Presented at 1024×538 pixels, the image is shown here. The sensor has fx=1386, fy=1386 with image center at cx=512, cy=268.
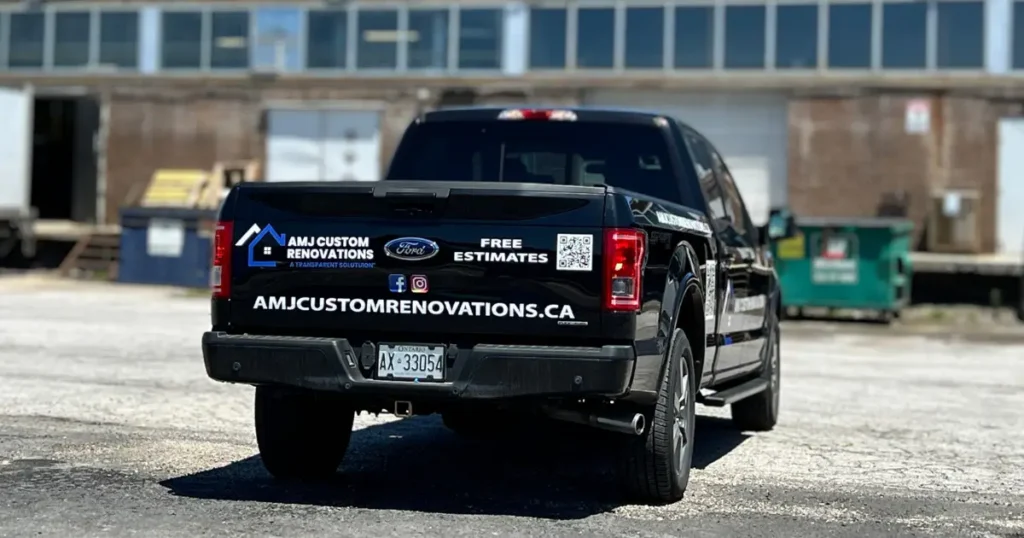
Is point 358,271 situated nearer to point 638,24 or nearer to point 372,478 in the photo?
point 372,478

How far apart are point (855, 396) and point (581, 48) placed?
730 inches

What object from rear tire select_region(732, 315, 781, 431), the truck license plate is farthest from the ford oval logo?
rear tire select_region(732, 315, 781, 431)

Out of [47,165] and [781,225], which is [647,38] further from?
[781,225]

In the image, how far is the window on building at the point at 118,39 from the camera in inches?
1275

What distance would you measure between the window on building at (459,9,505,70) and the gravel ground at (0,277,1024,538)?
711 inches

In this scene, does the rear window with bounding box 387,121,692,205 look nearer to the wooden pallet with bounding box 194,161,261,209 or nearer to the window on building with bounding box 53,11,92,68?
the wooden pallet with bounding box 194,161,261,209

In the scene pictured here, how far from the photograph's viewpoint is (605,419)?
6344 mm

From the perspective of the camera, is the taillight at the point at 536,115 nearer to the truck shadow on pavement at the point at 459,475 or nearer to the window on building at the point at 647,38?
the truck shadow on pavement at the point at 459,475

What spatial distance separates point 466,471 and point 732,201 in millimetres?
2782

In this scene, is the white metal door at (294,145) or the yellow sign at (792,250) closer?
the yellow sign at (792,250)

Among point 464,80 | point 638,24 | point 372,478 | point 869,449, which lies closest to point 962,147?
point 638,24

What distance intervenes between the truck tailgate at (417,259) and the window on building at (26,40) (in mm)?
28730

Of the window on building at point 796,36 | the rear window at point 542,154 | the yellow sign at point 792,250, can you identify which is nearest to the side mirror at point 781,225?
the rear window at point 542,154

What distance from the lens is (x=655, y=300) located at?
642 cm
